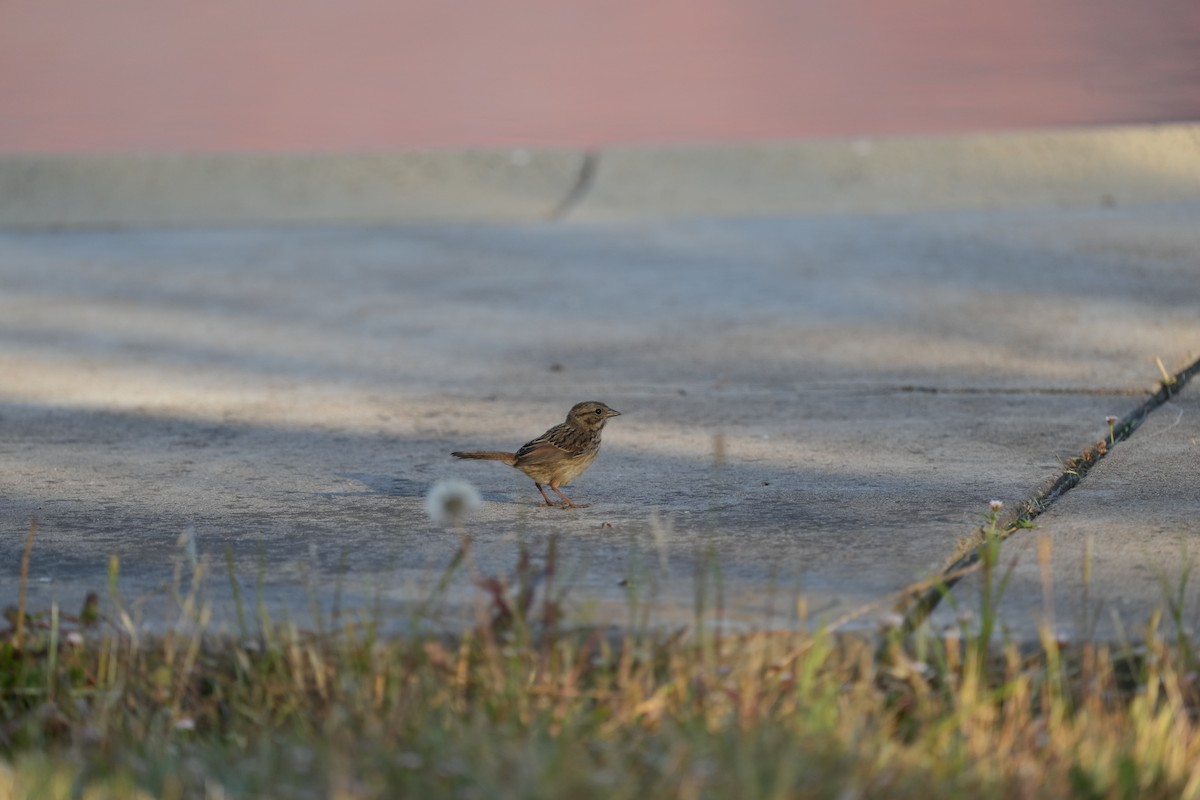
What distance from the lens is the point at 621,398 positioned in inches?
224

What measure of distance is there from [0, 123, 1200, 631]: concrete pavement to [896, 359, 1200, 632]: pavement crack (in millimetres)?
41

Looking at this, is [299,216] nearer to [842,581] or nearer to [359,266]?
[359,266]

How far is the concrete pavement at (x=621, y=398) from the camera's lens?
373 centimetres

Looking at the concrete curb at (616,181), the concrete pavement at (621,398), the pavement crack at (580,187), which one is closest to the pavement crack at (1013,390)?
the concrete pavement at (621,398)

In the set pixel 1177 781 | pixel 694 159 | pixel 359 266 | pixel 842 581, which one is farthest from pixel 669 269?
pixel 1177 781

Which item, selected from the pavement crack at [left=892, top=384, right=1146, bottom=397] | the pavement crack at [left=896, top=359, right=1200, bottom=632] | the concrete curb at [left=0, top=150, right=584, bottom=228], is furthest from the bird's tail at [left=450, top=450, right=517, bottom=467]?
the concrete curb at [left=0, top=150, right=584, bottom=228]

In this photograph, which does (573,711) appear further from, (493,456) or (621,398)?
(621,398)

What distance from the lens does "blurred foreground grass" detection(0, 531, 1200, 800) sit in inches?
102

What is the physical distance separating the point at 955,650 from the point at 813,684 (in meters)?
0.27

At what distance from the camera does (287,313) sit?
7266 mm

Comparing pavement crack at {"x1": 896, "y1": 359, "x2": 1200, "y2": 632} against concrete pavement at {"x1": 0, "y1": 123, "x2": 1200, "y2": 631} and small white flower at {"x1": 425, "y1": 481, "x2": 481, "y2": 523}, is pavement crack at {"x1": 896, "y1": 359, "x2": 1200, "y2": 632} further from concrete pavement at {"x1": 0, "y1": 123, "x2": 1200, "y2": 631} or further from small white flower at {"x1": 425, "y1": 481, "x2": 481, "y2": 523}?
small white flower at {"x1": 425, "y1": 481, "x2": 481, "y2": 523}

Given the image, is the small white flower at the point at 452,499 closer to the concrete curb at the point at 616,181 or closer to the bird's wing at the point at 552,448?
the bird's wing at the point at 552,448

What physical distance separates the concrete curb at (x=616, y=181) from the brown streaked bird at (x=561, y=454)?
5.51m

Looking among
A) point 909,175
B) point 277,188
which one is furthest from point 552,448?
point 277,188
